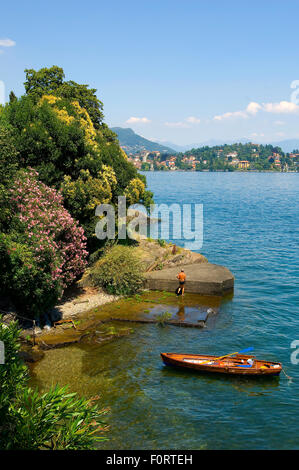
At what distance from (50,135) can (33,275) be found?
13.6 metres

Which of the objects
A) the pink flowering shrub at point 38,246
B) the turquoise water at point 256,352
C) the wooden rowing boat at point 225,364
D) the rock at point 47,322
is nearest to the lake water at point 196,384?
the turquoise water at point 256,352

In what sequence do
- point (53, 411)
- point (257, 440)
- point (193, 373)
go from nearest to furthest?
point (53, 411) < point (257, 440) < point (193, 373)

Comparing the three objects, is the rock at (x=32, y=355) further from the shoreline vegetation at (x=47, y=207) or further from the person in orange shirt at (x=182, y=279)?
the person in orange shirt at (x=182, y=279)

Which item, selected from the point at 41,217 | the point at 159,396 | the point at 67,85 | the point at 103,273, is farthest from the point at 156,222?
the point at 159,396

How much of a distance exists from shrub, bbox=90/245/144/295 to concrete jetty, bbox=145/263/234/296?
5.58ft

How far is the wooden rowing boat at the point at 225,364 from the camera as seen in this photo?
20.6 meters

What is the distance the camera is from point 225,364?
→ 21.0m

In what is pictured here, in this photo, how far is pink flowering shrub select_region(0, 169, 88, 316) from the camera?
23.1 m

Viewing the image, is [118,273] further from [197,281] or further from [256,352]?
[256,352]

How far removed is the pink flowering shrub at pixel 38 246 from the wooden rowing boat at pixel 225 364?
8.84m

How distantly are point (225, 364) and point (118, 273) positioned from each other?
1336 cm

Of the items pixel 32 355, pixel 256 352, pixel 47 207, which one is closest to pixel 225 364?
pixel 256 352

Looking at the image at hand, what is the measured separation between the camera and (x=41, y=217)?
2542 cm
